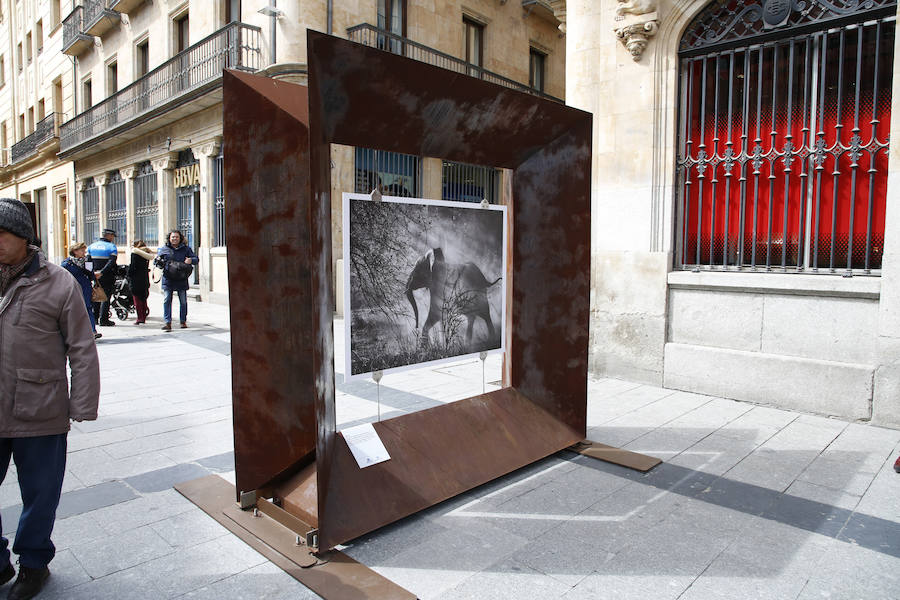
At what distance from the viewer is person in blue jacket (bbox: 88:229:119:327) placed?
10.3m

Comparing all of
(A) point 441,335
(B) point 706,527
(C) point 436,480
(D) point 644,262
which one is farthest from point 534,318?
(D) point 644,262

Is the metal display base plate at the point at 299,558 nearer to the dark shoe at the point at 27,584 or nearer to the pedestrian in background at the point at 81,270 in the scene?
the dark shoe at the point at 27,584

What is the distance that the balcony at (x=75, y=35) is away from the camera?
22.0 m

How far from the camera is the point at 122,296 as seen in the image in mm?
11719

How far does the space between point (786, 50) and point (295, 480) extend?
5.46 metres

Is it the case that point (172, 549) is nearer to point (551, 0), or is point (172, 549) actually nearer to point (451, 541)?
point (451, 541)

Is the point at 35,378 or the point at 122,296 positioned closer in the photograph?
the point at 35,378

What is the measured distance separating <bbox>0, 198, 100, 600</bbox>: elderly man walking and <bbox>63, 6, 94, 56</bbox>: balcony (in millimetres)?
23715

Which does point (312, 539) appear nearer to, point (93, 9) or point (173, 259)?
point (173, 259)

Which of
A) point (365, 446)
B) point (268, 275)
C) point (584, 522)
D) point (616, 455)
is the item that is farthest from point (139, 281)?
point (584, 522)

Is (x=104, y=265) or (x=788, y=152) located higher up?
(x=788, y=152)

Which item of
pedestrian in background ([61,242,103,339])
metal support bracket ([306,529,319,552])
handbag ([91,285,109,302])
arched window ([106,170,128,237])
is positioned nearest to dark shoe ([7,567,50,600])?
metal support bracket ([306,529,319,552])

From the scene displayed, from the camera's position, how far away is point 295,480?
3.25 metres

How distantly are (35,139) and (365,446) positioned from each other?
3098 centimetres
